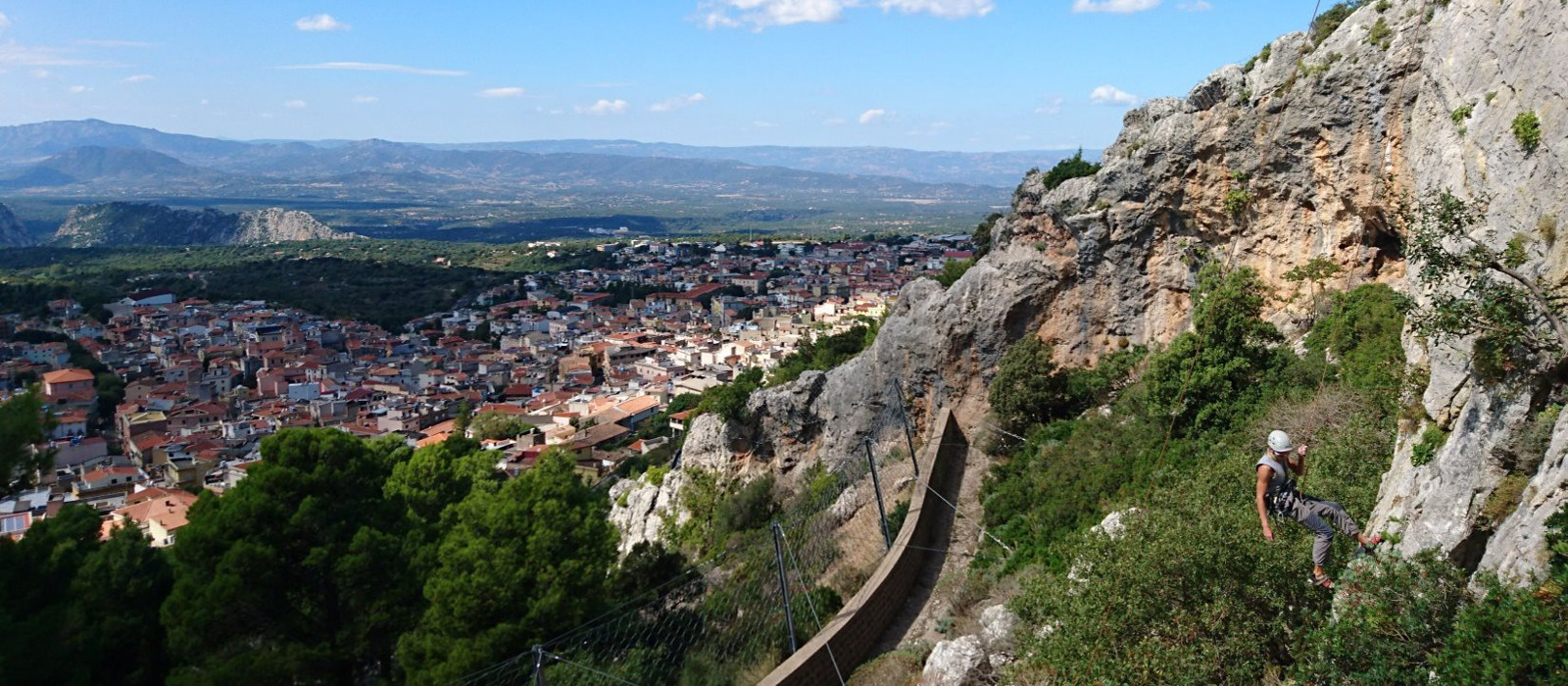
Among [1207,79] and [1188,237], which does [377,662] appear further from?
[1207,79]

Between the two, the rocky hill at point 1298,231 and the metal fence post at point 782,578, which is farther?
the metal fence post at point 782,578

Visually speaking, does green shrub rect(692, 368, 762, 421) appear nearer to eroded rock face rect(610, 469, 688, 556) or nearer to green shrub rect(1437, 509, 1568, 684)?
eroded rock face rect(610, 469, 688, 556)

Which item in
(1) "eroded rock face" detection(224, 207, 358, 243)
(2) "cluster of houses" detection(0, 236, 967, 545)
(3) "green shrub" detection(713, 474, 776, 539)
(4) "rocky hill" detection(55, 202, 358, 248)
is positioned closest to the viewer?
(3) "green shrub" detection(713, 474, 776, 539)

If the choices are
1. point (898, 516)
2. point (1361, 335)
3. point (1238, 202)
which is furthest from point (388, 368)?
point (1361, 335)

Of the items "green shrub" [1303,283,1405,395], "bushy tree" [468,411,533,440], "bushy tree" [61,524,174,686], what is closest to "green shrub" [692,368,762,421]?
"bushy tree" [61,524,174,686]

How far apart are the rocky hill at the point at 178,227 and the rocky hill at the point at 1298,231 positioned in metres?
144

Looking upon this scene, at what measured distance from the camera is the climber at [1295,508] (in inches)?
206

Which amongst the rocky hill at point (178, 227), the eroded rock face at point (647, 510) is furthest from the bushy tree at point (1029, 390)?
the rocky hill at point (178, 227)

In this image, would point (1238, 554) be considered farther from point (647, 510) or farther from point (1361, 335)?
point (647, 510)

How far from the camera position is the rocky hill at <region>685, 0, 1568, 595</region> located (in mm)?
5078

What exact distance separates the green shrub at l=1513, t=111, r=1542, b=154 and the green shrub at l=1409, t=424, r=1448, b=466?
174 cm

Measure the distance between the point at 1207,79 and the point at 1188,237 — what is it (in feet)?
7.41

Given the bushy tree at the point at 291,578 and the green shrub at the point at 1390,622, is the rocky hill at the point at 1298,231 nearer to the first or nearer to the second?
the green shrub at the point at 1390,622

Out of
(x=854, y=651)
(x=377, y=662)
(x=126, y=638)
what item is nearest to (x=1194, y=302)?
(x=854, y=651)
